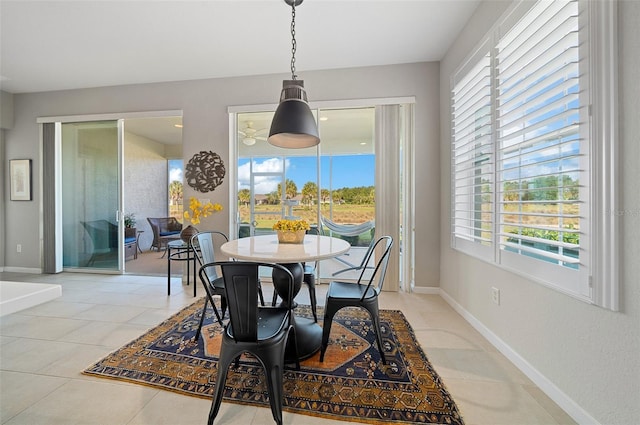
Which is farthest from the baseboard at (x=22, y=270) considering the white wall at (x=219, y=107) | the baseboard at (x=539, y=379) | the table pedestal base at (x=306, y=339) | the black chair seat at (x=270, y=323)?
the baseboard at (x=539, y=379)

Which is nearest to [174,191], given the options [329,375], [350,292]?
[350,292]

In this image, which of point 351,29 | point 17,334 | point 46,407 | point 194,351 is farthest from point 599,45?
point 17,334

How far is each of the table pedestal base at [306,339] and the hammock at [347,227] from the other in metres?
1.88

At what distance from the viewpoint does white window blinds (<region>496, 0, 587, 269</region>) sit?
4.44ft

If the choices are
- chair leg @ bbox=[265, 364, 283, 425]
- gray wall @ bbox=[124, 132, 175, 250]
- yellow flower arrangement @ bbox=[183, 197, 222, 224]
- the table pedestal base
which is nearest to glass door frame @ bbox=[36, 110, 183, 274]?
yellow flower arrangement @ bbox=[183, 197, 222, 224]

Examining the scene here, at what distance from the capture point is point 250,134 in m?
3.84

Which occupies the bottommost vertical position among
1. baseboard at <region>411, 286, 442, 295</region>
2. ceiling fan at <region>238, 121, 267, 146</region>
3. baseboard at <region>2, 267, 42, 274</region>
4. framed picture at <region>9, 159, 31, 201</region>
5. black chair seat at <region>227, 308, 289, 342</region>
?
baseboard at <region>411, 286, 442, 295</region>

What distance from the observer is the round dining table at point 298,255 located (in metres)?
1.64

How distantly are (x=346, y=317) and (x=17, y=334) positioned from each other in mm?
2816

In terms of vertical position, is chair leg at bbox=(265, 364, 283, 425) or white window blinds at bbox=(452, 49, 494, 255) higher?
white window blinds at bbox=(452, 49, 494, 255)

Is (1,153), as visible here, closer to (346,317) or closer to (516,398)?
(346,317)

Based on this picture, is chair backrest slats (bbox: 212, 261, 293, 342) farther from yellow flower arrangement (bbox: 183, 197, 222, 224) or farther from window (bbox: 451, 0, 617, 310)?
yellow flower arrangement (bbox: 183, 197, 222, 224)

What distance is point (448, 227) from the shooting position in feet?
9.86

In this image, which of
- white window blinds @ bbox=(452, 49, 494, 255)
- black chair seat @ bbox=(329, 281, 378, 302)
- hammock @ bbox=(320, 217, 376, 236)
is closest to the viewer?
black chair seat @ bbox=(329, 281, 378, 302)
